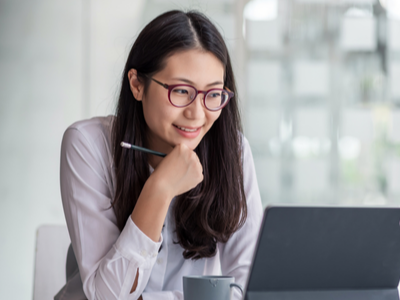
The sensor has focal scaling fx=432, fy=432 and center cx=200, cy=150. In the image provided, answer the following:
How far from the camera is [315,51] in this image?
3.23m

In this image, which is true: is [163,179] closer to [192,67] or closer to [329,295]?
[192,67]

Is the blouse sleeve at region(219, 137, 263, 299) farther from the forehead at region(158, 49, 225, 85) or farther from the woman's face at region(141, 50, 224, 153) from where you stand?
the forehead at region(158, 49, 225, 85)

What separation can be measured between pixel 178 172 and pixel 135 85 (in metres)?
0.31

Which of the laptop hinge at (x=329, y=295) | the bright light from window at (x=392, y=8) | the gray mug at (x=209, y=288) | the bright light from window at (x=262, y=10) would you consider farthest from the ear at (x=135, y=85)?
the bright light from window at (x=392, y=8)

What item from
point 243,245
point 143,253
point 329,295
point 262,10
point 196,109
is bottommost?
point 243,245

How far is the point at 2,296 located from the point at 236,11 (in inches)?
96.1

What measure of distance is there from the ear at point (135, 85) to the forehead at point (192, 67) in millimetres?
96

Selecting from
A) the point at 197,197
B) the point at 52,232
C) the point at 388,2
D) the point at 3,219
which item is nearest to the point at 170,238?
the point at 197,197

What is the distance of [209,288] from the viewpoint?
76 centimetres

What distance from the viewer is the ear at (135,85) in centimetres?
120

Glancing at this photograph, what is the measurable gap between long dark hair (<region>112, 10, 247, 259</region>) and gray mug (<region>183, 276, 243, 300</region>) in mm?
429

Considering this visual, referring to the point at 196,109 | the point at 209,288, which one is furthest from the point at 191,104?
the point at 209,288

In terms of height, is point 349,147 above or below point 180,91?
below

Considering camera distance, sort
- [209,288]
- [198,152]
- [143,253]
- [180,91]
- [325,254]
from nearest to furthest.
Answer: [325,254] → [209,288] → [143,253] → [180,91] → [198,152]
